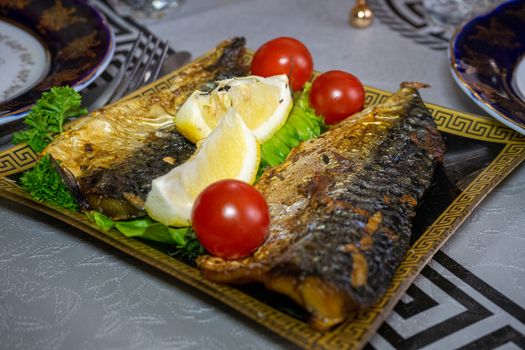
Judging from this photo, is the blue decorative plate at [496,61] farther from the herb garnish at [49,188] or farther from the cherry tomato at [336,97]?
the herb garnish at [49,188]

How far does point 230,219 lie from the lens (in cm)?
199

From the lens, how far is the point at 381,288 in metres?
1.88

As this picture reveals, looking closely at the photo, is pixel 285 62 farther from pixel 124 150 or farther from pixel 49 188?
pixel 49 188

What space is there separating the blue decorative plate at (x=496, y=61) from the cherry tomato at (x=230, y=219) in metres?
1.40

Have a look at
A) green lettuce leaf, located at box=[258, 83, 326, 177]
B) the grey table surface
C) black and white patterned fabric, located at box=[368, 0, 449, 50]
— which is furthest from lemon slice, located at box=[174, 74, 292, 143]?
black and white patterned fabric, located at box=[368, 0, 449, 50]

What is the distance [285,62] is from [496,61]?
122 cm

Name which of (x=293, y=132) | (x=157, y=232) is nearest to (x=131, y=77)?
(x=293, y=132)

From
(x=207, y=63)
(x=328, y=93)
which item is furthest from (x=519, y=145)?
(x=207, y=63)

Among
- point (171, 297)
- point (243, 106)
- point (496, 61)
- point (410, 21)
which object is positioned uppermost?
point (243, 106)

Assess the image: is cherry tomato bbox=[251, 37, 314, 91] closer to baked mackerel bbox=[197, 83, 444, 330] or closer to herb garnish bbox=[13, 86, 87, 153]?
baked mackerel bbox=[197, 83, 444, 330]

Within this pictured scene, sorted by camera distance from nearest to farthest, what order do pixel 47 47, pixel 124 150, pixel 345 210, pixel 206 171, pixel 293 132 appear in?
pixel 345 210
pixel 206 171
pixel 124 150
pixel 293 132
pixel 47 47

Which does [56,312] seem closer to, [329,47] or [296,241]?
[296,241]

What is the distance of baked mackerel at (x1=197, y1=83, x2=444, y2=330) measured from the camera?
5.98 feet

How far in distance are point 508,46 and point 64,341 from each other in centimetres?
287
